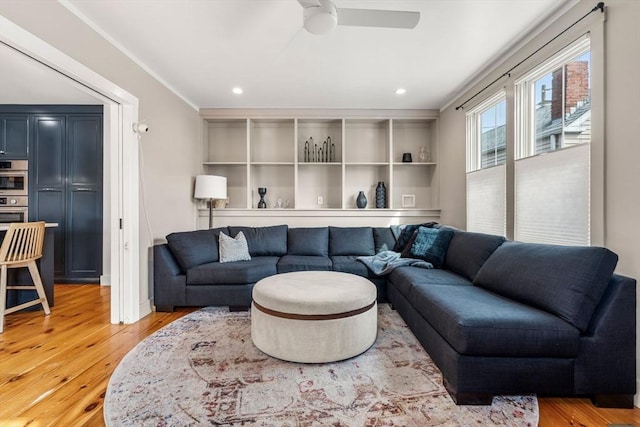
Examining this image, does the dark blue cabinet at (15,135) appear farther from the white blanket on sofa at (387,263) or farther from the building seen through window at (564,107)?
the building seen through window at (564,107)

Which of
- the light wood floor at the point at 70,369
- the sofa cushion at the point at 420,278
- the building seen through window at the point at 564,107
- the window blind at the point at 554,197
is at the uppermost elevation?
the building seen through window at the point at 564,107

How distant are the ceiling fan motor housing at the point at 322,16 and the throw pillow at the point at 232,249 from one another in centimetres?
248

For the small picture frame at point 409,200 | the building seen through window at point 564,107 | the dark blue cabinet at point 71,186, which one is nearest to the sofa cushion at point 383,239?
the small picture frame at point 409,200

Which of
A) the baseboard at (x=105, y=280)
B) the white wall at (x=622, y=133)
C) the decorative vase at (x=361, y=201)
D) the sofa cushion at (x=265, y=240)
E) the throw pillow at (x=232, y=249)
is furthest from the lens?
the decorative vase at (x=361, y=201)

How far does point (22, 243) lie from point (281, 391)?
297cm

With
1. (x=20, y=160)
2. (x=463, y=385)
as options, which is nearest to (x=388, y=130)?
(x=463, y=385)

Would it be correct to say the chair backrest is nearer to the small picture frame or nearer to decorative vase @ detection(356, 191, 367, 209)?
decorative vase @ detection(356, 191, 367, 209)

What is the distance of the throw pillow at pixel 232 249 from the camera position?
134 inches

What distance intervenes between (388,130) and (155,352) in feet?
13.1

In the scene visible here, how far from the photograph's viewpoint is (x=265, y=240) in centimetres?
393

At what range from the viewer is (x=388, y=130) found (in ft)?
14.7

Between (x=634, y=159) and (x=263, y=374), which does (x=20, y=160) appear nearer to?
(x=263, y=374)

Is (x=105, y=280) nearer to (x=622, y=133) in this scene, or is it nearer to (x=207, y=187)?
(x=207, y=187)

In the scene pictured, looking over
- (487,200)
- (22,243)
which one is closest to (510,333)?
(487,200)
